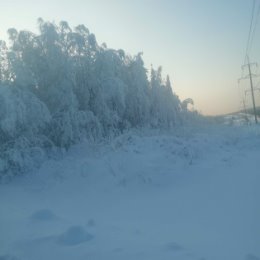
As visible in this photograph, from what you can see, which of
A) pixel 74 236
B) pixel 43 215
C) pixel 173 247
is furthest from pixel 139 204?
pixel 173 247

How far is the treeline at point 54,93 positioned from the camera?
1480 centimetres

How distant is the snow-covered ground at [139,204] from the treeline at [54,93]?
6.79 ft

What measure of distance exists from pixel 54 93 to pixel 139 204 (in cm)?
1134

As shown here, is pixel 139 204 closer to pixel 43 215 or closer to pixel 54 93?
pixel 43 215

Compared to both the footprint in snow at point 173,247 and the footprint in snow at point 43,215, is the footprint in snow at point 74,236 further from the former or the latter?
the footprint in snow at point 173,247

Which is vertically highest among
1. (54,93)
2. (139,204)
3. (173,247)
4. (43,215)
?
(54,93)

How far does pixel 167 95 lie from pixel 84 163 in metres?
27.9

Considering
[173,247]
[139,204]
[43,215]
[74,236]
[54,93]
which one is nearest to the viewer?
[173,247]

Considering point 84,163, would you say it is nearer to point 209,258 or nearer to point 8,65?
point 209,258

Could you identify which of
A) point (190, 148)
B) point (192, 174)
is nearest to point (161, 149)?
point (190, 148)

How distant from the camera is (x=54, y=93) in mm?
19594

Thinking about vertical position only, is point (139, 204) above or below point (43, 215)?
below

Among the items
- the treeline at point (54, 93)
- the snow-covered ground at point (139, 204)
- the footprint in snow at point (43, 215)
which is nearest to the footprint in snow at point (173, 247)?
the snow-covered ground at point (139, 204)

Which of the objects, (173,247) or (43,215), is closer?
(173,247)
